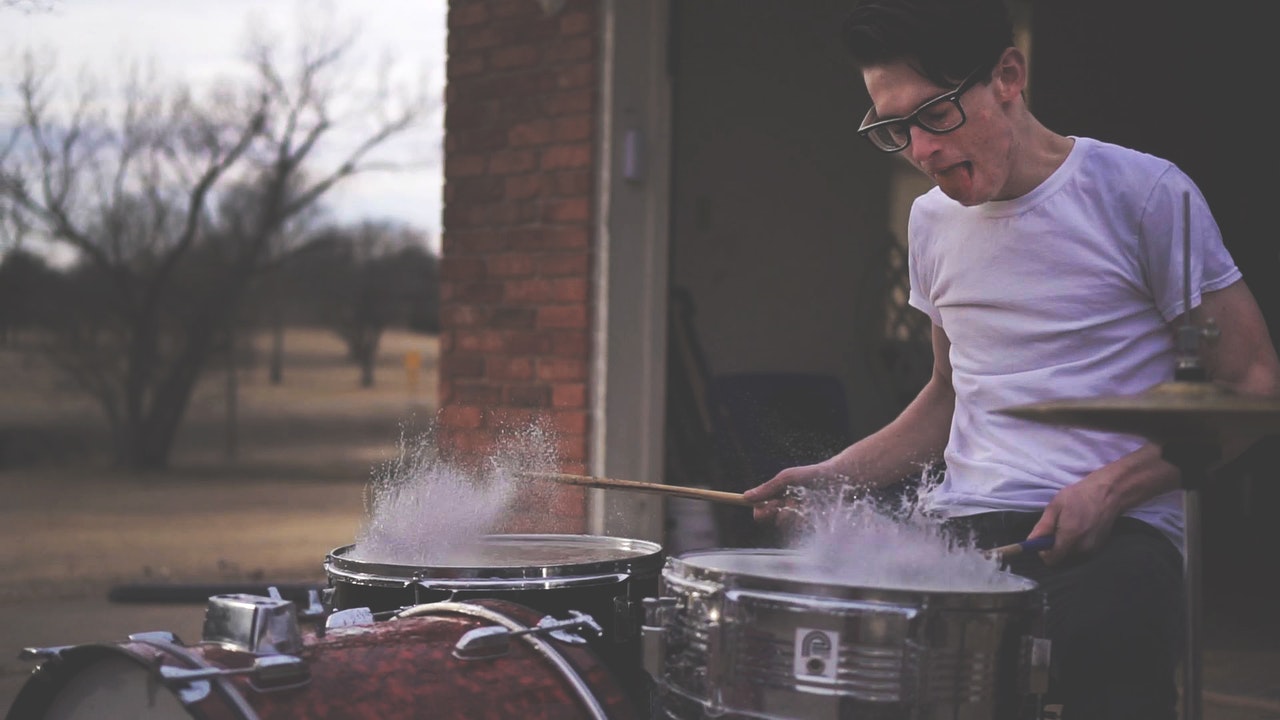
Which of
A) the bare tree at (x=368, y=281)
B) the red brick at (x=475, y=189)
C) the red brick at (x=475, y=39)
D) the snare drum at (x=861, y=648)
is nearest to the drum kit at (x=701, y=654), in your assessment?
the snare drum at (x=861, y=648)

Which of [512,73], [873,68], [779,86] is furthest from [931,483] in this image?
[779,86]

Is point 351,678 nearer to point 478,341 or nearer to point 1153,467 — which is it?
point 1153,467

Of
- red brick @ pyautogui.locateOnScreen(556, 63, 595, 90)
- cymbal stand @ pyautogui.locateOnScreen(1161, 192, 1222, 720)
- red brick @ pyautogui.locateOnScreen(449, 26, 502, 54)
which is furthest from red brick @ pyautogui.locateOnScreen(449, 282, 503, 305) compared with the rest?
cymbal stand @ pyautogui.locateOnScreen(1161, 192, 1222, 720)

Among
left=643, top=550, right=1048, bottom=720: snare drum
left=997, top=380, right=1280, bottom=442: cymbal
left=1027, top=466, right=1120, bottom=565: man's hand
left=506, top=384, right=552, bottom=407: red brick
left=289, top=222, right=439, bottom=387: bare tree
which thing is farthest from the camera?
left=289, top=222, right=439, bottom=387: bare tree

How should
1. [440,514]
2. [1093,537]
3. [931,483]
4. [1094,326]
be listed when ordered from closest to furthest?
[1093,537], [1094,326], [440,514], [931,483]

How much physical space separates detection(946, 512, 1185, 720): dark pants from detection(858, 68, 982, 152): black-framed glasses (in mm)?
665

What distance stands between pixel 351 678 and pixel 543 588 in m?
0.48

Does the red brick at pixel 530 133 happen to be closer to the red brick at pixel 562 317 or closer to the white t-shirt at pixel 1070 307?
Answer: the red brick at pixel 562 317

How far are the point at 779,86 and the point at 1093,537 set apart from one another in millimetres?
5973

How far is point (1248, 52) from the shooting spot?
7664 millimetres

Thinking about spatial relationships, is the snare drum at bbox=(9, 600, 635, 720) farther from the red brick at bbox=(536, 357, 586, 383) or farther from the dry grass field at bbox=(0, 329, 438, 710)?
the red brick at bbox=(536, 357, 586, 383)

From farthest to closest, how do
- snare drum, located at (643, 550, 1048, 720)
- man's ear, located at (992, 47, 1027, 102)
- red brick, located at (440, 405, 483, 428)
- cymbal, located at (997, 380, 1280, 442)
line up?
red brick, located at (440, 405, 483, 428)
man's ear, located at (992, 47, 1027, 102)
snare drum, located at (643, 550, 1048, 720)
cymbal, located at (997, 380, 1280, 442)

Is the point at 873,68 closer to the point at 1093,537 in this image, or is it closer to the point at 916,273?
the point at 916,273

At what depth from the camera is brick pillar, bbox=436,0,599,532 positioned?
16.4ft
